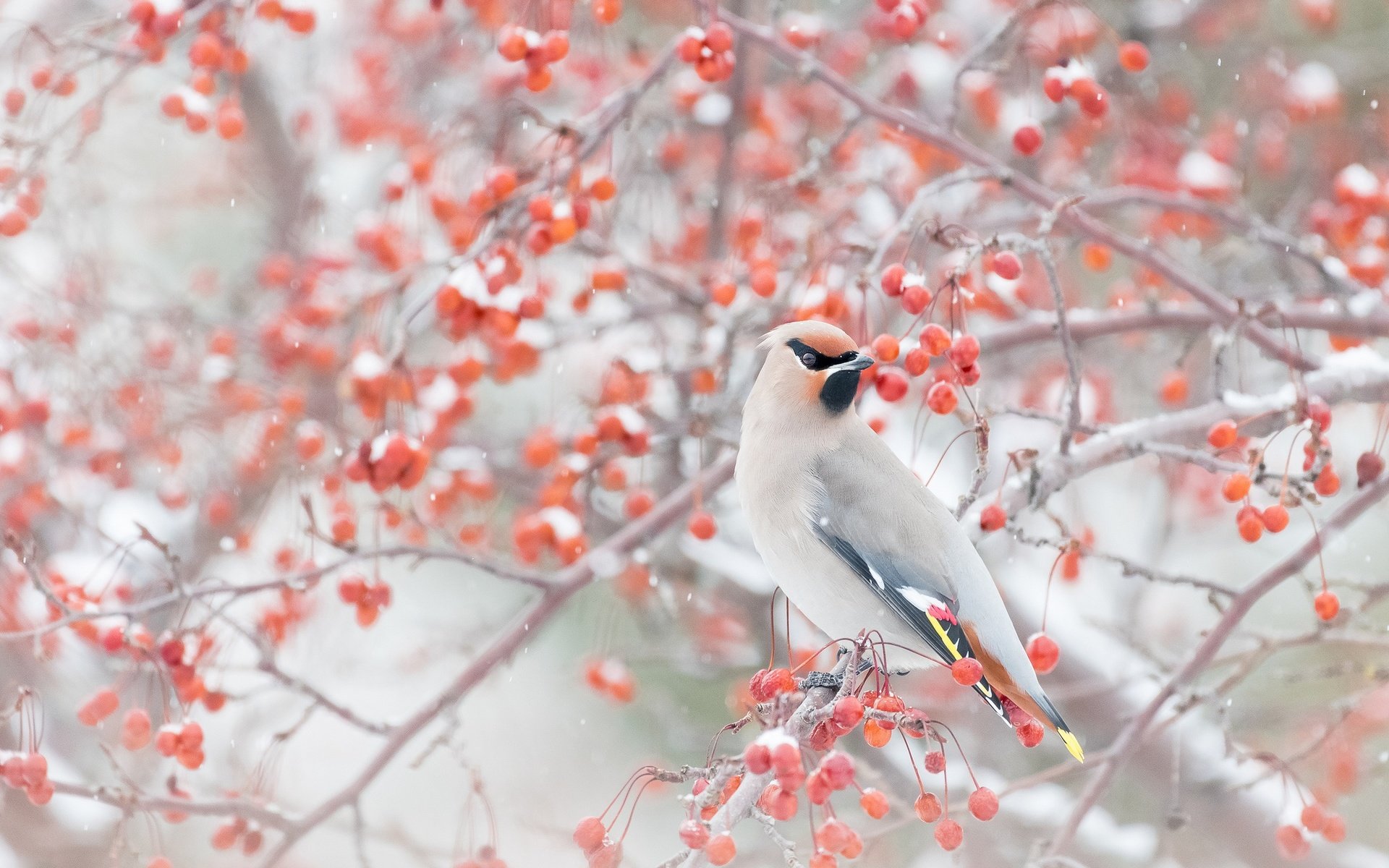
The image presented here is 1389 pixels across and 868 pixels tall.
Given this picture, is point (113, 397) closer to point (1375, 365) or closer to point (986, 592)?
point (986, 592)

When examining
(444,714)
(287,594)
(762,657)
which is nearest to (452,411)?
(287,594)

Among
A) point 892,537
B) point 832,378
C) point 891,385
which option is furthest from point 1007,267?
point 892,537

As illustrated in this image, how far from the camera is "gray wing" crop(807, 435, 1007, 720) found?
168 cm

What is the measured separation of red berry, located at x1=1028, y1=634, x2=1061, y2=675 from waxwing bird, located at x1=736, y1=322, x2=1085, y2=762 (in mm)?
167

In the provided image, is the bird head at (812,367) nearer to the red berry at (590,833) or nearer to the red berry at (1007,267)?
the red berry at (1007,267)

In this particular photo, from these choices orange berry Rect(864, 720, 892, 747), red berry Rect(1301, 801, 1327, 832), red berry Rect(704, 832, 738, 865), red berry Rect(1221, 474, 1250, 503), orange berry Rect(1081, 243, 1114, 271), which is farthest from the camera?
orange berry Rect(1081, 243, 1114, 271)

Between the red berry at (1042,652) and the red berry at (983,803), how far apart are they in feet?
1.22

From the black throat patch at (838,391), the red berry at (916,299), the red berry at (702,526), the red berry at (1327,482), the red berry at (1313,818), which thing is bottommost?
the red berry at (1313,818)

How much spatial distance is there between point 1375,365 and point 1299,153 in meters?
2.63

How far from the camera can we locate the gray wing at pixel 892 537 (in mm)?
1684

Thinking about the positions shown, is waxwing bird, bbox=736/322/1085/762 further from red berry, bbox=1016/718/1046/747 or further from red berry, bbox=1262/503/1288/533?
red berry, bbox=1262/503/1288/533

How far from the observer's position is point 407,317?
205cm

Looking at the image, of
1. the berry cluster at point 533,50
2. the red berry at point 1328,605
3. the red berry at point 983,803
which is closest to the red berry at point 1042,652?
the red berry at point 983,803

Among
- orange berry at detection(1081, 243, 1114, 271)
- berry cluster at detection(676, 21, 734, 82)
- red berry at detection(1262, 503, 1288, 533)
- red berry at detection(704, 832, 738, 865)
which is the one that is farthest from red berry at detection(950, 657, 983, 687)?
orange berry at detection(1081, 243, 1114, 271)
